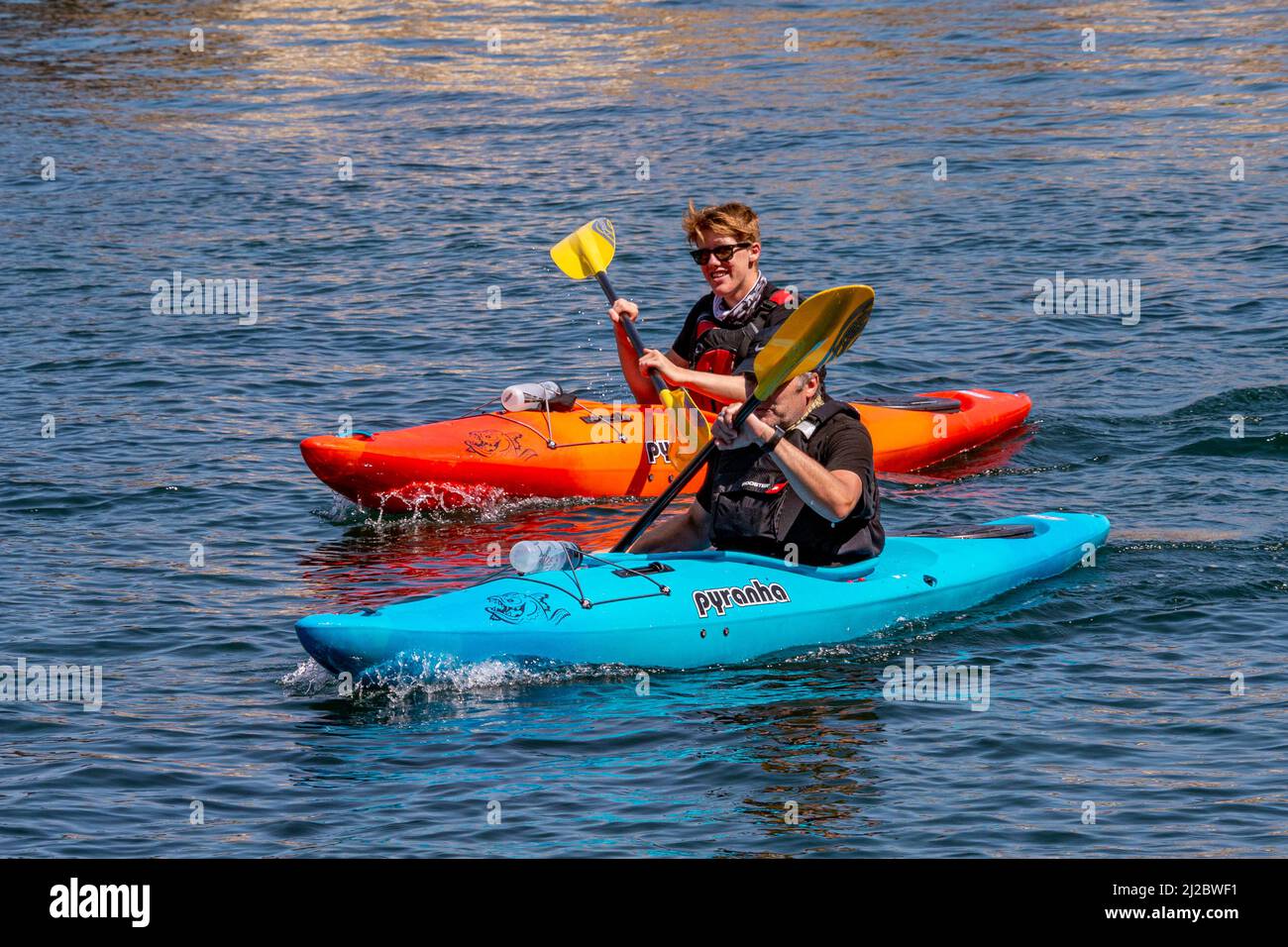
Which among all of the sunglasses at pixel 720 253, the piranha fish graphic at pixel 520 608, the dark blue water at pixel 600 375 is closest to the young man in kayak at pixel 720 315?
the sunglasses at pixel 720 253

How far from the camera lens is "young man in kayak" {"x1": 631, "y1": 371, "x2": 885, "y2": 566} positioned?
6504 mm

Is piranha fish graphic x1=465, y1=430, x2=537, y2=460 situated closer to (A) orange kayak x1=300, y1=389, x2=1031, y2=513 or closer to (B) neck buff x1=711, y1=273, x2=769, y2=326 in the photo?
(A) orange kayak x1=300, y1=389, x2=1031, y2=513

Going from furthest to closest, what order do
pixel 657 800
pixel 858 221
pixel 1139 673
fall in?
pixel 858 221, pixel 1139 673, pixel 657 800

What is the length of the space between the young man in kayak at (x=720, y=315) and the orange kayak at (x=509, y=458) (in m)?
0.89

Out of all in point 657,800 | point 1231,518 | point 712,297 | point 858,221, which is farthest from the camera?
point 858,221

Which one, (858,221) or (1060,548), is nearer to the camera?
(1060,548)

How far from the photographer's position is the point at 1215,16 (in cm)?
2088

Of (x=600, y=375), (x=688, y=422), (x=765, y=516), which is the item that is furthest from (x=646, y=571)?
(x=600, y=375)

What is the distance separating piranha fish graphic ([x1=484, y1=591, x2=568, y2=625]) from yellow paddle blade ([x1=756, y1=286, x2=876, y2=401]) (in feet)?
3.73

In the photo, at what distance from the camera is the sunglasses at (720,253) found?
7320 mm

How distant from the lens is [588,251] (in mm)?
9078
